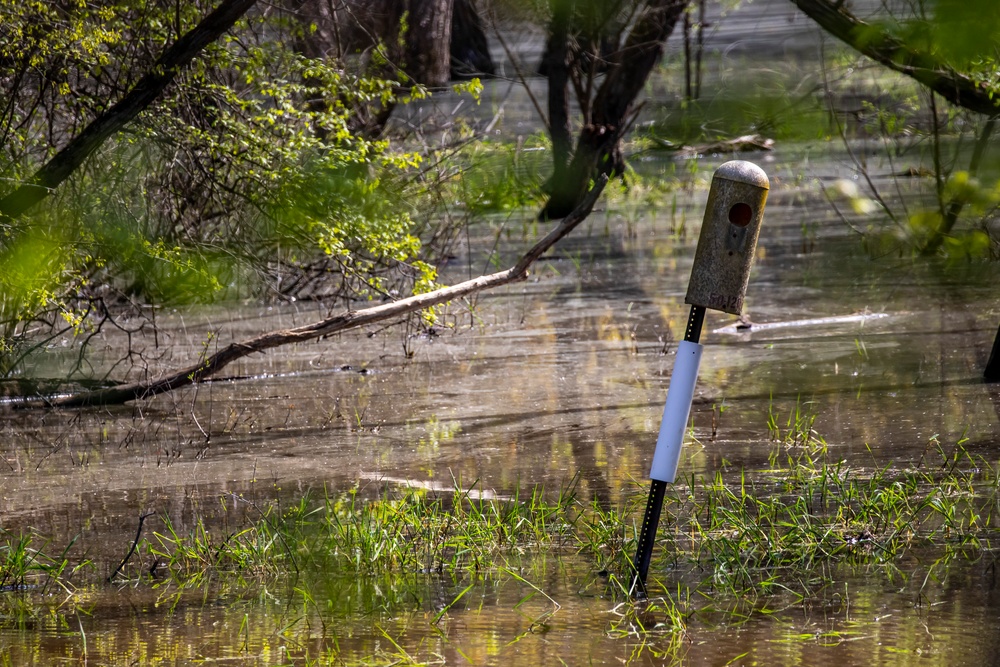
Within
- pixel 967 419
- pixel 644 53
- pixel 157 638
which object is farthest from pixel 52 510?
pixel 644 53

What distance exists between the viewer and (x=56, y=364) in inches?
300

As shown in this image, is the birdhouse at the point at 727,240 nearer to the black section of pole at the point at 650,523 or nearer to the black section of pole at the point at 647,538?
the black section of pole at the point at 650,523

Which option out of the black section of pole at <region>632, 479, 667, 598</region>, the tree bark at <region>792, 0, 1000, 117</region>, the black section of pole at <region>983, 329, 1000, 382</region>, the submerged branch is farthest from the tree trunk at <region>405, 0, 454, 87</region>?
the black section of pole at <region>632, 479, 667, 598</region>

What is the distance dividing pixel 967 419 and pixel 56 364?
17.0 ft

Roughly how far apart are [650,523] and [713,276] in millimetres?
700

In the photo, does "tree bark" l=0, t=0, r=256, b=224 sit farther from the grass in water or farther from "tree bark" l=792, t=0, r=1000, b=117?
"tree bark" l=792, t=0, r=1000, b=117

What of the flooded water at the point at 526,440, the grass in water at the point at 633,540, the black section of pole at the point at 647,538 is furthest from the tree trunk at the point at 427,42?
the black section of pole at the point at 647,538

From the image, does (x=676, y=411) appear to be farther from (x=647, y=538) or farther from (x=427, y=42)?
(x=427, y=42)

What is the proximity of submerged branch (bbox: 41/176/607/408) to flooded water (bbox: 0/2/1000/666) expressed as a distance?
0.42 feet

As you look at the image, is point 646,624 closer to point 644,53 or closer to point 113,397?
point 113,397

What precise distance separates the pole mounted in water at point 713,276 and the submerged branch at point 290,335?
2.47 m

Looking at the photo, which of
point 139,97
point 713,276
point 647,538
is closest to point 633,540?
point 647,538

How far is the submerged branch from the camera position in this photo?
6.12 meters

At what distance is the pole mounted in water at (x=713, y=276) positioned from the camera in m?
3.38
